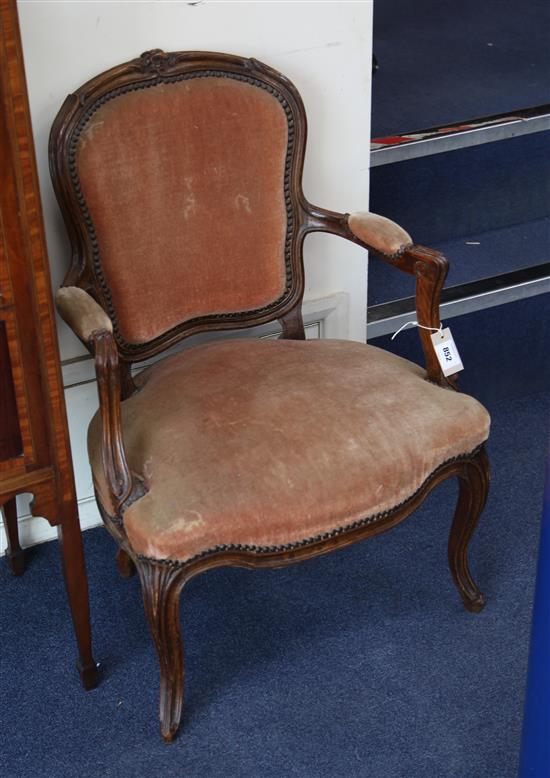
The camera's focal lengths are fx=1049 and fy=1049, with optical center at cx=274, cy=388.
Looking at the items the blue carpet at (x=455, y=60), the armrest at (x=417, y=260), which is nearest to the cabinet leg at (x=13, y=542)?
the armrest at (x=417, y=260)

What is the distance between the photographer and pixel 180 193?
180cm

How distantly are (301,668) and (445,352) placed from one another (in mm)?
607

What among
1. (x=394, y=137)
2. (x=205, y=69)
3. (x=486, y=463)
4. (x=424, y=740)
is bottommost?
(x=424, y=740)

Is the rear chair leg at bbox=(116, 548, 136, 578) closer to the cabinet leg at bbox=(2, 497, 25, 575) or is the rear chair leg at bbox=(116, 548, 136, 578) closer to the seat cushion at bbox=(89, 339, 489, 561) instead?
the cabinet leg at bbox=(2, 497, 25, 575)

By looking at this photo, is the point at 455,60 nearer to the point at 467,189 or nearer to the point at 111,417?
the point at 467,189

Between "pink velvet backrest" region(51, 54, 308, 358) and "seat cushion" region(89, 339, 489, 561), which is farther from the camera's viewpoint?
"pink velvet backrest" region(51, 54, 308, 358)

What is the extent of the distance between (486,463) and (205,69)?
2.70ft

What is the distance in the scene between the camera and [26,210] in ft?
4.66

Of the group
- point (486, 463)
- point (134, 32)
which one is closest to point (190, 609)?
point (486, 463)

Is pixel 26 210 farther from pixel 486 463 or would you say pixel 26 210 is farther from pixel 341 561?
pixel 341 561

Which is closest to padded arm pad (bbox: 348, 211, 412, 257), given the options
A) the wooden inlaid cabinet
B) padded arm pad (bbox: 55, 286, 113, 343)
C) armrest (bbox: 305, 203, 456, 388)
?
armrest (bbox: 305, 203, 456, 388)

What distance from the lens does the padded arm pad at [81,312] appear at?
1551mm

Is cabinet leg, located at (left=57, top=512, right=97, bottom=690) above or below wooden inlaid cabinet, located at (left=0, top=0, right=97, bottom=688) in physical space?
below

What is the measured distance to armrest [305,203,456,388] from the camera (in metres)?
1.76
